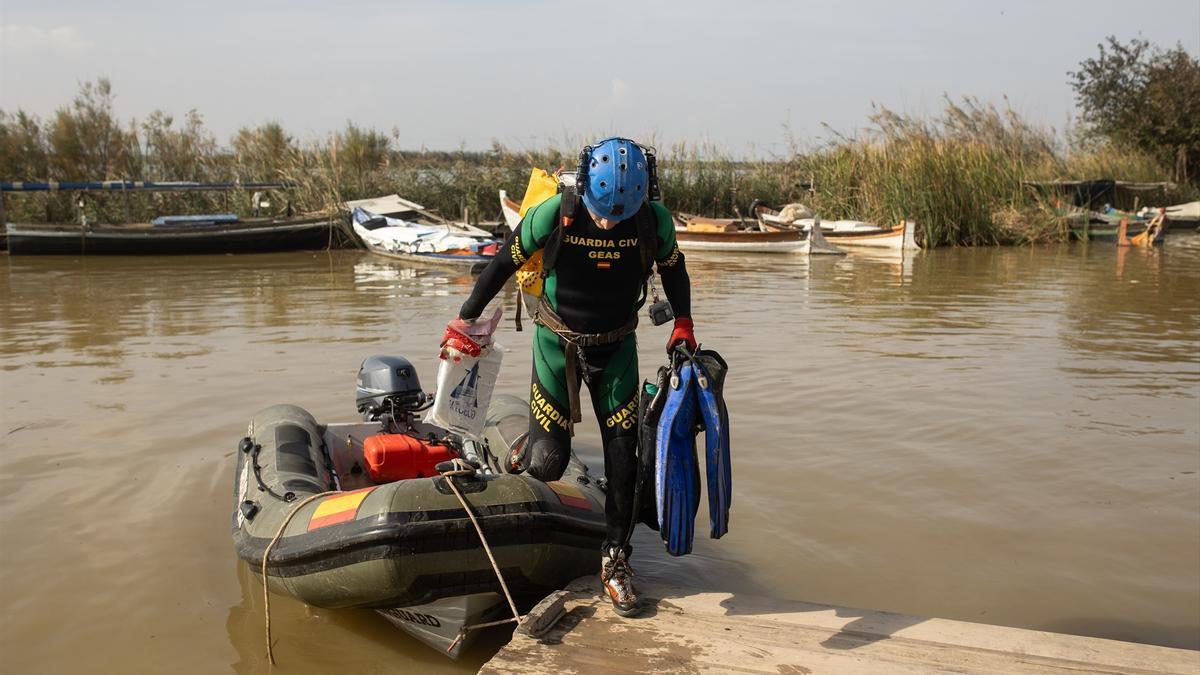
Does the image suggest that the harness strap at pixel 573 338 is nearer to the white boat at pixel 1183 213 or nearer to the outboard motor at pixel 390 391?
the outboard motor at pixel 390 391

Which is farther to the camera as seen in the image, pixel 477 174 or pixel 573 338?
pixel 477 174

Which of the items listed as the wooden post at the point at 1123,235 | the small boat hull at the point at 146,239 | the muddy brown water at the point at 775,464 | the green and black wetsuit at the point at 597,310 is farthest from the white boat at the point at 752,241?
the green and black wetsuit at the point at 597,310

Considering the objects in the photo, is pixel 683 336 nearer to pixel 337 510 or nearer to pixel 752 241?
pixel 337 510

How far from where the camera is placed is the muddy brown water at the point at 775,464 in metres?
4.45

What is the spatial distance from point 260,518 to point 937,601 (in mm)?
2972

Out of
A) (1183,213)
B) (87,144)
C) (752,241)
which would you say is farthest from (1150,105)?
(87,144)

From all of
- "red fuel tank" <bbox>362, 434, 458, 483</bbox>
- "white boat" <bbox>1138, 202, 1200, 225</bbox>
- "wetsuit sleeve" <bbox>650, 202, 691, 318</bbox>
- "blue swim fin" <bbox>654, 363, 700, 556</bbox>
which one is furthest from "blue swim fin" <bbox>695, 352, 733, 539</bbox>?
"white boat" <bbox>1138, 202, 1200, 225</bbox>

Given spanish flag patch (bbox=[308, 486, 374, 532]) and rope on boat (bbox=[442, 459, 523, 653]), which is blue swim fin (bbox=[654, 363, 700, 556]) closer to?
rope on boat (bbox=[442, 459, 523, 653])

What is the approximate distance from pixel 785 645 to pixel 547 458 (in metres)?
1.15

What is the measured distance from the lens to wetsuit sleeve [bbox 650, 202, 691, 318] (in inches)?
155

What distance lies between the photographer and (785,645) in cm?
351

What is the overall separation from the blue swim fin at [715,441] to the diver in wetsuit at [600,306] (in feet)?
0.70

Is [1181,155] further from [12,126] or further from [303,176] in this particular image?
[12,126]

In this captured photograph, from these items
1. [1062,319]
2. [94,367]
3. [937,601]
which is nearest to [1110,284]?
[1062,319]
